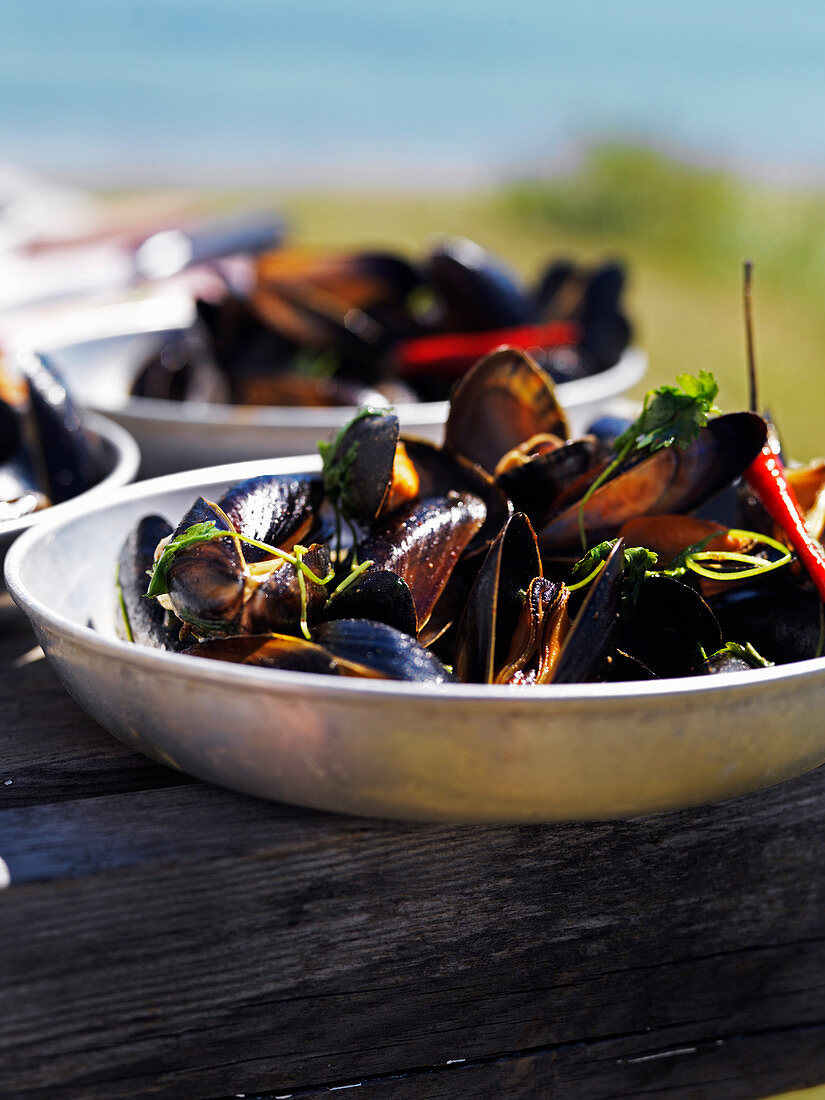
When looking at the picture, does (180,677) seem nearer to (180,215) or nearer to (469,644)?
(469,644)

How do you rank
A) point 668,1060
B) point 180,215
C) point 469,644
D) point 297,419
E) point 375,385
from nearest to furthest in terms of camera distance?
1. point 469,644
2. point 668,1060
3. point 297,419
4. point 375,385
5. point 180,215

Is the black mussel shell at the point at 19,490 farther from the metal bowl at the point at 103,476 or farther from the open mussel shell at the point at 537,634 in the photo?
the open mussel shell at the point at 537,634

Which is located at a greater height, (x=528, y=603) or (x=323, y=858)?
(x=528, y=603)

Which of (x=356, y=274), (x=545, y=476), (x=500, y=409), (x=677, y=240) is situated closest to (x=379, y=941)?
(x=545, y=476)

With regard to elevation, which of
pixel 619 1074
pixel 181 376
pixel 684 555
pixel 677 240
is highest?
pixel 684 555

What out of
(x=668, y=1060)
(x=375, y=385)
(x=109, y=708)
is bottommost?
(x=668, y=1060)

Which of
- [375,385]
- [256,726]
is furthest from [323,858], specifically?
[375,385]

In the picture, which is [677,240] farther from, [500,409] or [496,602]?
[496,602]
